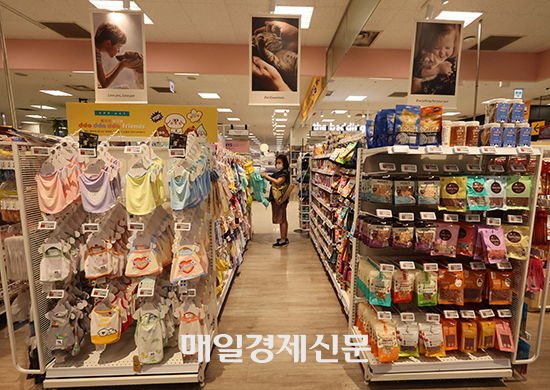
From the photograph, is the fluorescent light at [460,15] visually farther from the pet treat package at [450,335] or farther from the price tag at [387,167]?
the pet treat package at [450,335]

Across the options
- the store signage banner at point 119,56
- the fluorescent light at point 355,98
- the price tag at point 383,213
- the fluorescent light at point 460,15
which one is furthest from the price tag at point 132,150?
the fluorescent light at point 355,98

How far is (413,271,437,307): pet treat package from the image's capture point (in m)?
2.31

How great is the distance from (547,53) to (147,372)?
31.4ft

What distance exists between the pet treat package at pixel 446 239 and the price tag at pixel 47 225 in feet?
10.1

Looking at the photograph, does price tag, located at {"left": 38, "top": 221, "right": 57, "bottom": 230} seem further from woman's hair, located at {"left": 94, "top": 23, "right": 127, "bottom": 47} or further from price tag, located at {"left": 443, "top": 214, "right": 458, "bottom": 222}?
price tag, located at {"left": 443, "top": 214, "right": 458, "bottom": 222}

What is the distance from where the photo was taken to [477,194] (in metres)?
2.22

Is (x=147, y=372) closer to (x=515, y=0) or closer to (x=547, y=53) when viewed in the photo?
(x=515, y=0)

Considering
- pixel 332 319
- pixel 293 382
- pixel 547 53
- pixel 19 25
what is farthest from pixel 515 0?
pixel 19 25

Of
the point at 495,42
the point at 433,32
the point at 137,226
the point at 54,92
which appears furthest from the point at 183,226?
the point at 54,92

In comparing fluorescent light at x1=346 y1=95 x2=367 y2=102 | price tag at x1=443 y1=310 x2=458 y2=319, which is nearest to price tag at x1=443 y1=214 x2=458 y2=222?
price tag at x1=443 y1=310 x2=458 y2=319

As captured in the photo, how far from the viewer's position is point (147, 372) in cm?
227

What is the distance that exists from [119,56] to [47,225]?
2.59 metres

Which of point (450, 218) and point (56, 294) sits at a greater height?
point (450, 218)

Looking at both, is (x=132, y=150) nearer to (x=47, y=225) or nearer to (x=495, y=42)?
(x=47, y=225)
